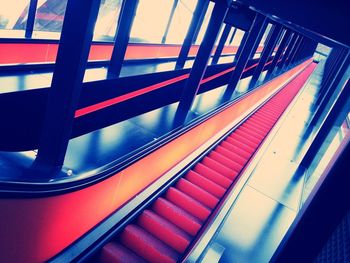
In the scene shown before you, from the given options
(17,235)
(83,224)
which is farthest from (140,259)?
(17,235)

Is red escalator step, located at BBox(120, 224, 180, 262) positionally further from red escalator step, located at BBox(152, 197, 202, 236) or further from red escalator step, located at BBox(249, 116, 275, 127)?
red escalator step, located at BBox(249, 116, 275, 127)

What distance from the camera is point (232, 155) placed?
23.5ft

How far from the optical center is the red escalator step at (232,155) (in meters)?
7.06

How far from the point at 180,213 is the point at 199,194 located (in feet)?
2.43

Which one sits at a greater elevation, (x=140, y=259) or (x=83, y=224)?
(x=83, y=224)

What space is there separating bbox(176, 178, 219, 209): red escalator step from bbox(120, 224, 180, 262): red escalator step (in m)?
1.28

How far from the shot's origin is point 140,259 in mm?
4031

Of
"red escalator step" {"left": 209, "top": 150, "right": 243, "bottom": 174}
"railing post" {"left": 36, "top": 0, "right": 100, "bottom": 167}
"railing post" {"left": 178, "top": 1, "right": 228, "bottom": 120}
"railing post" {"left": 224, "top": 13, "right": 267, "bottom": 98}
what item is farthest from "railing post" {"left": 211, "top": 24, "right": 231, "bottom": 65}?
"railing post" {"left": 36, "top": 0, "right": 100, "bottom": 167}

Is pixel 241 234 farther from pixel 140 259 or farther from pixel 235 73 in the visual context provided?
pixel 235 73

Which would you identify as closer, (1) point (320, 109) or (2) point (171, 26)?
(1) point (320, 109)

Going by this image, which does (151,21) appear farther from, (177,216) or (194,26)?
(177,216)

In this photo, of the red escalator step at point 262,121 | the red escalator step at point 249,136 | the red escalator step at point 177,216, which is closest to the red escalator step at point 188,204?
the red escalator step at point 177,216

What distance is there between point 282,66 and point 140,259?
21720mm

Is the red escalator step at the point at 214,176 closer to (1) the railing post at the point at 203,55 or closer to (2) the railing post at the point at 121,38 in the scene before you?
(1) the railing post at the point at 203,55
